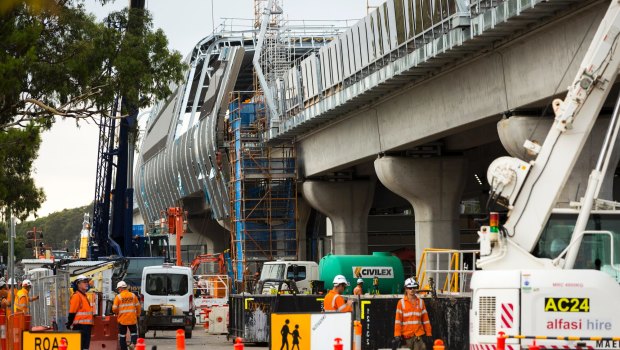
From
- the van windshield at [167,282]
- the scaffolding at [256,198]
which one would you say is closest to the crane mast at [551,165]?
the van windshield at [167,282]

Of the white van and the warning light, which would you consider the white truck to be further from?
the white van

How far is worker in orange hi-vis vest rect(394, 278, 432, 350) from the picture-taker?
19.7m

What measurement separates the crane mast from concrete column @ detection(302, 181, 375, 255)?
38.6m

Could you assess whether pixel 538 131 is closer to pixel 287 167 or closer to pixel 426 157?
pixel 426 157

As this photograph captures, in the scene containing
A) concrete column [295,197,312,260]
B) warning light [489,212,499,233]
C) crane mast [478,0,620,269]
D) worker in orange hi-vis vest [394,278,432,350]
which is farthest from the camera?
concrete column [295,197,312,260]

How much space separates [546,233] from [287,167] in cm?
4175

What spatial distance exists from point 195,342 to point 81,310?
10.8 meters

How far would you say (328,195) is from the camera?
57125 millimetres

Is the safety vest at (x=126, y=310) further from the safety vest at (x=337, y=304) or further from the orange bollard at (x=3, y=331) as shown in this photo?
the safety vest at (x=337, y=304)

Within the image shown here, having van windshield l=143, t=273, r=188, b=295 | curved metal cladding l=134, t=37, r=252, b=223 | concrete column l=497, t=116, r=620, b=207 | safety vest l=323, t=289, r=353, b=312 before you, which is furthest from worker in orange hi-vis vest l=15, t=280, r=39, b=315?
curved metal cladding l=134, t=37, r=252, b=223

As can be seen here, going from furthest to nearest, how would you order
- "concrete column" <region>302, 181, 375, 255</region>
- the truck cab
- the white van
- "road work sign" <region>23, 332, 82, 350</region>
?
1. "concrete column" <region>302, 181, 375, 255</region>
2. the truck cab
3. the white van
4. "road work sign" <region>23, 332, 82, 350</region>

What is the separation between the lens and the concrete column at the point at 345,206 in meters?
57.1

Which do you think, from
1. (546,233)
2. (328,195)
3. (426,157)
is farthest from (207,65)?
(546,233)

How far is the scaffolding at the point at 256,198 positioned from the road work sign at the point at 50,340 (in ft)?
130
